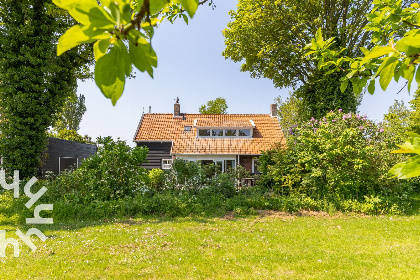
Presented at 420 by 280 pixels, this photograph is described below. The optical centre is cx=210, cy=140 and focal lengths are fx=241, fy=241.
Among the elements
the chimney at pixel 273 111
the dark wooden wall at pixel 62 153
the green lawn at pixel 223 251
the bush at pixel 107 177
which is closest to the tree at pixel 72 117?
the dark wooden wall at pixel 62 153

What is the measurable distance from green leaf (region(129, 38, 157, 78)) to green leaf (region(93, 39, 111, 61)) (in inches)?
1.8

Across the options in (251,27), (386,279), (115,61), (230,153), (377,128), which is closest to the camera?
(115,61)

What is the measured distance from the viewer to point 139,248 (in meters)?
4.58

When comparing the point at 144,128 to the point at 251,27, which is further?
the point at 144,128

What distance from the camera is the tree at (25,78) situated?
9.80 metres

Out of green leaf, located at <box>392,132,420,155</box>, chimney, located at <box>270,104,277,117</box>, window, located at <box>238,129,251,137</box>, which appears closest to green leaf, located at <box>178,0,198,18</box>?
green leaf, located at <box>392,132,420,155</box>

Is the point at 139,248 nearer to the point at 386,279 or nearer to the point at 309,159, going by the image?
the point at 386,279

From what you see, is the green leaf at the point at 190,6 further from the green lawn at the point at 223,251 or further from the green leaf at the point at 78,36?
the green lawn at the point at 223,251

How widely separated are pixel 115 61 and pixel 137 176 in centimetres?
817

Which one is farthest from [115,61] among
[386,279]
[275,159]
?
[275,159]

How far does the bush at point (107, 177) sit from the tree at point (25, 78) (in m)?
2.89

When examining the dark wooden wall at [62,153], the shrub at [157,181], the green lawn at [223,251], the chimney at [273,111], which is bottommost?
the green lawn at [223,251]

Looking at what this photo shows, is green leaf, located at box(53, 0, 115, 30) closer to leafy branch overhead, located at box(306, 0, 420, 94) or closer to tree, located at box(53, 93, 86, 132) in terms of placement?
leafy branch overhead, located at box(306, 0, 420, 94)

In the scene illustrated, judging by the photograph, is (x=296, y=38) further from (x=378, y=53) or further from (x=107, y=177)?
(x=378, y=53)
